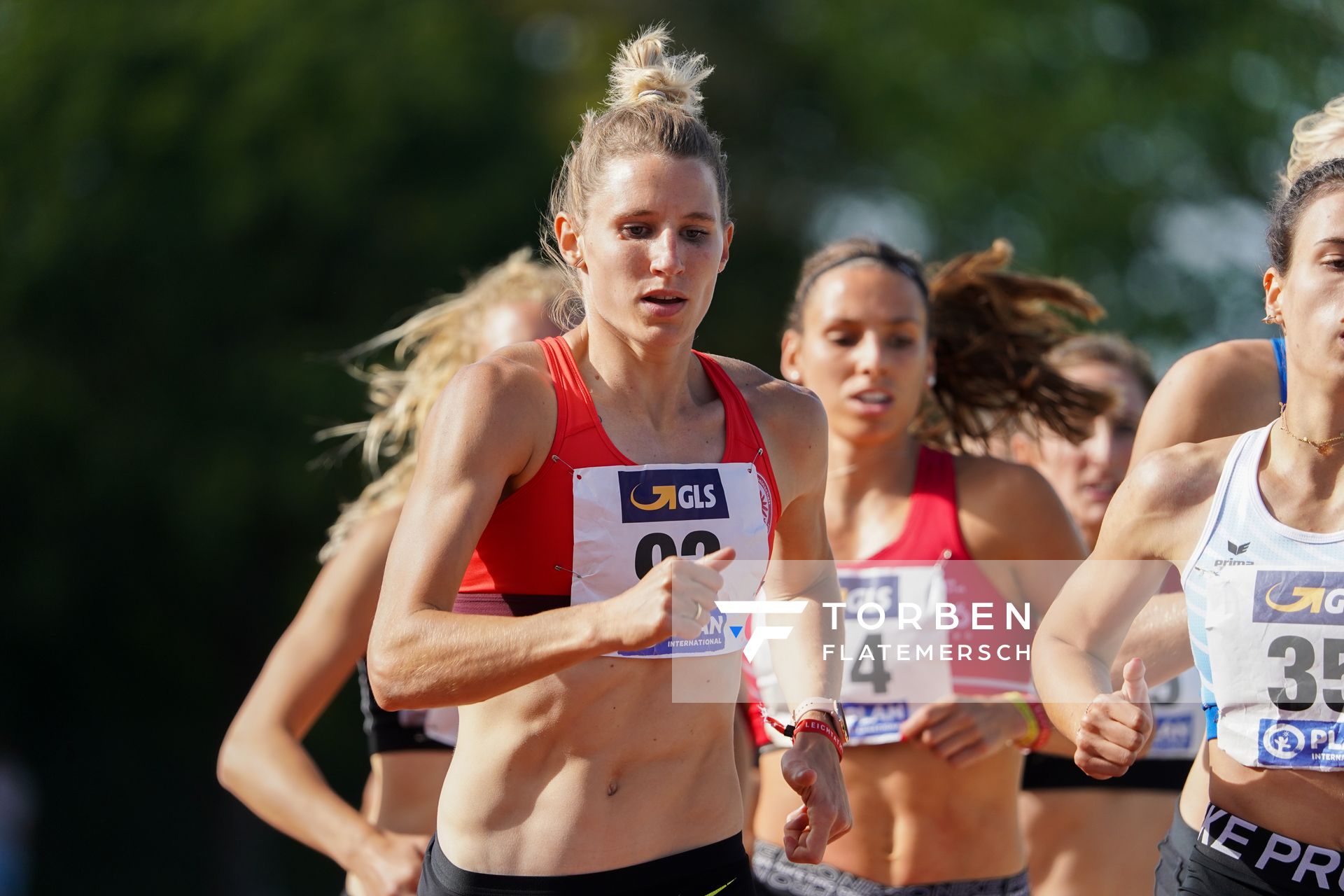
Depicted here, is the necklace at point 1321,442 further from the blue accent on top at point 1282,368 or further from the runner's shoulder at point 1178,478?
the blue accent on top at point 1282,368

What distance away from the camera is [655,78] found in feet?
10.2

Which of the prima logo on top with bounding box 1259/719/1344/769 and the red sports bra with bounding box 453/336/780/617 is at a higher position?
the red sports bra with bounding box 453/336/780/617

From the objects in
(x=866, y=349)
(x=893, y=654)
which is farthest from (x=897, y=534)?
(x=866, y=349)

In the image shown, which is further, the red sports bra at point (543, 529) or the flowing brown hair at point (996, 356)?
the flowing brown hair at point (996, 356)

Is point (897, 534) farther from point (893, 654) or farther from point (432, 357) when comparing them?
point (432, 357)

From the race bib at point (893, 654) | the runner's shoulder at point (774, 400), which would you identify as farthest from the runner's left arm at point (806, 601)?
the race bib at point (893, 654)

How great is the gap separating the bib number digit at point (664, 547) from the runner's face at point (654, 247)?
37cm

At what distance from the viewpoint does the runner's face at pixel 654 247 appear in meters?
2.83

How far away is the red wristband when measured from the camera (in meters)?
3.03

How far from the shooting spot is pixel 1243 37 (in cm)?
1320

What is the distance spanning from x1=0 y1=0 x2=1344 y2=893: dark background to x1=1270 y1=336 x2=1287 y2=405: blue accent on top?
325 inches

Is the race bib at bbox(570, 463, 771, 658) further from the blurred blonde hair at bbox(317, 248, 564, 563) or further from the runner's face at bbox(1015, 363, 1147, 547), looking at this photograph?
the runner's face at bbox(1015, 363, 1147, 547)

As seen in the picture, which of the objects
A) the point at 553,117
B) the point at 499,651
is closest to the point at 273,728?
the point at 499,651

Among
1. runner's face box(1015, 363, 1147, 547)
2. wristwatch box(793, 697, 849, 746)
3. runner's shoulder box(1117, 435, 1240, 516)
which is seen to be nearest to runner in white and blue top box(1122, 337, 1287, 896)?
runner's shoulder box(1117, 435, 1240, 516)
